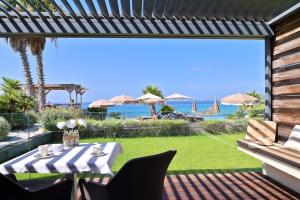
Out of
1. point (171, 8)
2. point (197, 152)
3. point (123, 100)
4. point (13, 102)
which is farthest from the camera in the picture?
point (123, 100)

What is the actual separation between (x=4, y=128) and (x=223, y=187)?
396cm

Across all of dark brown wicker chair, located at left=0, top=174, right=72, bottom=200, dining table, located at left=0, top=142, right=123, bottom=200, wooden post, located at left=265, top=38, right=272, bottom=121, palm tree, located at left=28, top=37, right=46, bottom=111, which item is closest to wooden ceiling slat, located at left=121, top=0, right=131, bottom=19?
dining table, located at left=0, top=142, right=123, bottom=200

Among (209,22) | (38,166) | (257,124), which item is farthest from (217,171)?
(38,166)

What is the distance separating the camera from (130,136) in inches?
286

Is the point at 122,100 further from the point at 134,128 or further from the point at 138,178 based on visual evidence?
the point at 138,178

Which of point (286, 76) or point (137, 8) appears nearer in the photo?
point (137, 8)

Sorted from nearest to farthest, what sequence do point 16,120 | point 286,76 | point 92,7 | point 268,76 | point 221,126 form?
point 92,7
point 286,76
point 268,76
point 16,120
point 221,126

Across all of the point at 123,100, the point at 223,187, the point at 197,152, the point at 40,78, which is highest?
the point at 40,78

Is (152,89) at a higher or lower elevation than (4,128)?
higher

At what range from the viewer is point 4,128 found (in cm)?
518

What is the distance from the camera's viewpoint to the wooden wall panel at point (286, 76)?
4.07 meters

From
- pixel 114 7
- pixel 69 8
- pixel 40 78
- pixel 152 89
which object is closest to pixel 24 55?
pixel 40 78

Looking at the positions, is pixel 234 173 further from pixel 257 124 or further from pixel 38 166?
pixel 38 166

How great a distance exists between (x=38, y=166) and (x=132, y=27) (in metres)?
2.47
